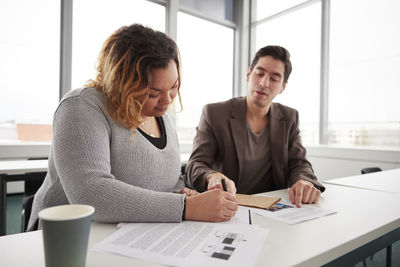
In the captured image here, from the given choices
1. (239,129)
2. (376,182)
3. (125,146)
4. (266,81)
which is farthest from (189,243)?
(376,182)

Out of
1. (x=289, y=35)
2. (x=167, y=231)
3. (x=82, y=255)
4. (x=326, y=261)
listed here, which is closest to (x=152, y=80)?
(x=167, y=231)

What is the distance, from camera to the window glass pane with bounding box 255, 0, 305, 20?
15.4ft

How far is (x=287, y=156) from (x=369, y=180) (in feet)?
1.77

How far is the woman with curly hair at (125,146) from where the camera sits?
2.55 ft

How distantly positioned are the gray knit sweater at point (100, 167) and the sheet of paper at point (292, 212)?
0.98ft

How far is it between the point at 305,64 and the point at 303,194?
3.75m

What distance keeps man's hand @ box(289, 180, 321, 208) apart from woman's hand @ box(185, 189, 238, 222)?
0.36 metres

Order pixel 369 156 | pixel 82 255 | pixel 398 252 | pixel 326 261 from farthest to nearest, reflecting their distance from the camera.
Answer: pixel 369 156 → pixel 398 252 → pixel 326 261 → pixel 82 255

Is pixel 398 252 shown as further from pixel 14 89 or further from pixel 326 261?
pixel 14 89

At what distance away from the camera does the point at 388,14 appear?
3467 mm

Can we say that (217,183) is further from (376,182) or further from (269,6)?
(269,6)

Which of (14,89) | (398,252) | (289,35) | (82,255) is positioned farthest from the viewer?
(289,35)

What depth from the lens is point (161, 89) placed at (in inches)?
40.3

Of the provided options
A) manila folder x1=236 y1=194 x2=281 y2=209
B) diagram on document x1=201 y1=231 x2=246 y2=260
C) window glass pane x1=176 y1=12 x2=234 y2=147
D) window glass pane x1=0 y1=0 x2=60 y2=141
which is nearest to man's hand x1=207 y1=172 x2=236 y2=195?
manila folder x1=236 y1=194 x2=281 y2=209
